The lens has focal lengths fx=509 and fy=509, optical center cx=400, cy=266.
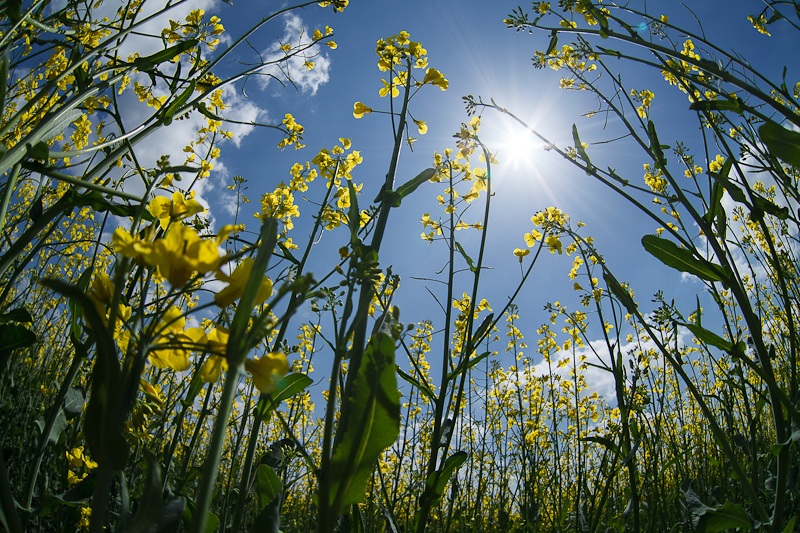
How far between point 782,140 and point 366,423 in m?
0.97

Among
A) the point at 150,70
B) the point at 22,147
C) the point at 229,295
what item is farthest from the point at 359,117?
the point at 229,295

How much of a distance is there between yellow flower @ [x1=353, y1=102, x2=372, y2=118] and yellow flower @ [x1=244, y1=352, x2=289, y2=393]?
1535mm

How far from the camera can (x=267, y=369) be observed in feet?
1.83

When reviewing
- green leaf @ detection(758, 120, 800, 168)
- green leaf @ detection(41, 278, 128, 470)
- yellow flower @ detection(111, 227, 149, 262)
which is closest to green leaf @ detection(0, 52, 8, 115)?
yellow flower @ detection(111, 227, 149, 262)

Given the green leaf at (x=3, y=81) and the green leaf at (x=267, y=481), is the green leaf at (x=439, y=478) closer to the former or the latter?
the green leaf at (x=267, y=481)

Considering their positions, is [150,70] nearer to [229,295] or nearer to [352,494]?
[229,295]

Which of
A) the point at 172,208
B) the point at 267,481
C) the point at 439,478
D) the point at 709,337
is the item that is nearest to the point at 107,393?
the point at 172,208

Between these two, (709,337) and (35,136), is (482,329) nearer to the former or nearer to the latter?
(709,337)

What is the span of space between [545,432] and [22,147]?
6803mm

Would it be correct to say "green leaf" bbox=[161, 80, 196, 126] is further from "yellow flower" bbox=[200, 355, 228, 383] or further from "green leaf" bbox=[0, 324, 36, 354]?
"yellow flower" bbox=[200, 355, 228, 383]

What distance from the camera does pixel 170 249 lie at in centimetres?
55

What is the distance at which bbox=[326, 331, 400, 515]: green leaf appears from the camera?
60 centimetres

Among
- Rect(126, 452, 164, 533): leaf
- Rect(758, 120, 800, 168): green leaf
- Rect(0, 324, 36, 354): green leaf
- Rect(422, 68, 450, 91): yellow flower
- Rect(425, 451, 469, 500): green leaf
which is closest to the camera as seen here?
Rect(126, 452, 164, 533): leaf

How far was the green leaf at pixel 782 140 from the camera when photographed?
0.98m
